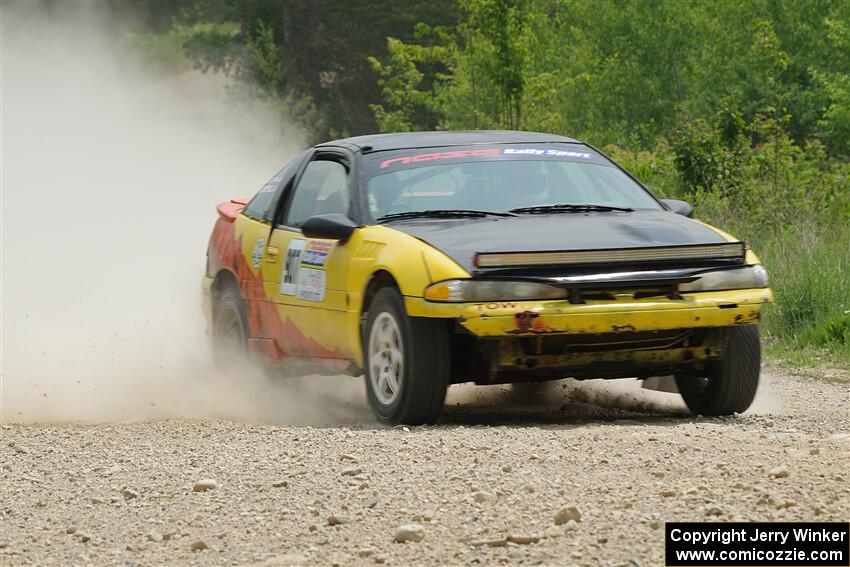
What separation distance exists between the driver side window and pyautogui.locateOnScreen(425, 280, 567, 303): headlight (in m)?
1.52

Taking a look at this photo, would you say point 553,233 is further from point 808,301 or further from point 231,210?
point 808,301

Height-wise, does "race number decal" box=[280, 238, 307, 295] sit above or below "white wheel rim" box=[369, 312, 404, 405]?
above

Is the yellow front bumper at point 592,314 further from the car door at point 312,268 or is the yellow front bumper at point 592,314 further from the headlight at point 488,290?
the car door at point 312,268

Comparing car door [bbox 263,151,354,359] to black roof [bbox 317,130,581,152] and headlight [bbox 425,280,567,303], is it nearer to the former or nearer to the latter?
black roof [bbox 317,130,581,152]

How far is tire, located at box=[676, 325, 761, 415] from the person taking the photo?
7.94m

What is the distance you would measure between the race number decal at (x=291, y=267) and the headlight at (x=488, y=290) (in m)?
1.81

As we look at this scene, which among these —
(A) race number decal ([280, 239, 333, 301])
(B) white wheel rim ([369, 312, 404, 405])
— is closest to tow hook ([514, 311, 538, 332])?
(B) white wheel rim ([369, 312, 404, 405])

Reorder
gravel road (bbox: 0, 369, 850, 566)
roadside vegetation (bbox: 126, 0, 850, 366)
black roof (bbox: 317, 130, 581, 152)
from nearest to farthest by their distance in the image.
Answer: gravel road (bbox: 0, 369, 850, 566)
black roof (bbox: 317, 130, 581, 152)
roadside vegetation (bbox: 126, 0, 850, 366)

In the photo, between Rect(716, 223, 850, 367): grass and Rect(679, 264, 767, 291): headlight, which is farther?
Rect(716, 223, 850, 367): grass

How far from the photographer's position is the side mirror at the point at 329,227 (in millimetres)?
8266

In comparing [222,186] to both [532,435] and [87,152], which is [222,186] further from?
[532,435]

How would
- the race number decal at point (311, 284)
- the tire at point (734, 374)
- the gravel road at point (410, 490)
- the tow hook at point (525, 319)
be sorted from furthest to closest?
1. the race number decal at point (311, 284)
2. the tire at point (734, 374)
3. the tow hook at point (525, 319)
4. the gravel road at point (410, 490)

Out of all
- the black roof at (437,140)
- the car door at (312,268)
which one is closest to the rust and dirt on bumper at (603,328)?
the car door at (312,268)

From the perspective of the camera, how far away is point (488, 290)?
729cm
